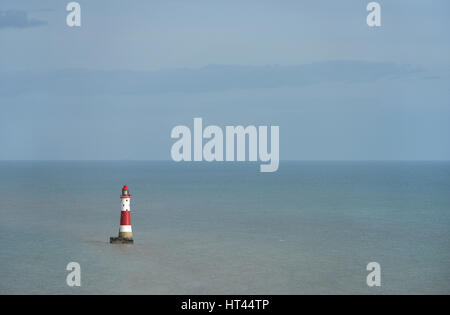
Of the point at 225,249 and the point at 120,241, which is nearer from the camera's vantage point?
the point at 120,241

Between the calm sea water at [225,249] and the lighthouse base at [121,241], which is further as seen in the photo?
the lighthouse base at [121,241]

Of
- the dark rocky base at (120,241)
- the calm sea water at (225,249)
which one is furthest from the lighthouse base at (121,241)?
Answer: the calm sea water at (225,249)

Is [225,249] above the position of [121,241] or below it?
below

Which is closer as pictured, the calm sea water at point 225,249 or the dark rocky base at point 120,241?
the calm sea water at point 225,249

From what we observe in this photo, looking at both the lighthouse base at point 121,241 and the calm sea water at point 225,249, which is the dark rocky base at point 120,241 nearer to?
the lighthouse base at point 121,241

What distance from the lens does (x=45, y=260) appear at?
780 inches

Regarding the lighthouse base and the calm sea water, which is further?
the lighthouse base

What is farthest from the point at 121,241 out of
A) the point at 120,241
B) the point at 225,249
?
the point at 225,249

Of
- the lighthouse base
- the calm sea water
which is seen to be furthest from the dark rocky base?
the calm sea water

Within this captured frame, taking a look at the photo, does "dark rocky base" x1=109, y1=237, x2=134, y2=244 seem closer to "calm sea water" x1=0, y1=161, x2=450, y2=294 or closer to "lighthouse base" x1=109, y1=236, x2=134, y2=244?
"lighthouse base" x1=109, y1=236, x2=134, y2=244

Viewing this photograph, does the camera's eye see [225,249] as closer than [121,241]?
No

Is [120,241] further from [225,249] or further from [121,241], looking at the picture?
[225,249]
